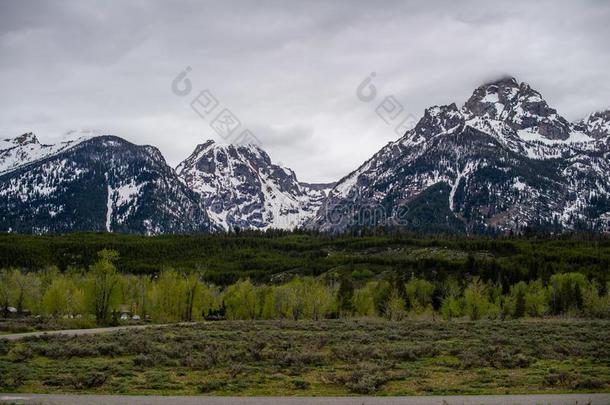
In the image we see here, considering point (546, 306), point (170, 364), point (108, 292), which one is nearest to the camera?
point (170, 364)

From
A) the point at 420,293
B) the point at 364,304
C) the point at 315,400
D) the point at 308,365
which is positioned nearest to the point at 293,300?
the point at 364,304

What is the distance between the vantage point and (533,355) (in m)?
39.0

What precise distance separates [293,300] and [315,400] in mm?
81095

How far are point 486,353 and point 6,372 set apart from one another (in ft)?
95.3

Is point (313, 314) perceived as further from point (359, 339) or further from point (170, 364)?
point (170, 364)

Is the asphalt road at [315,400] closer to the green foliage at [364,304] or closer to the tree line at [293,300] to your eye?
the tree line at [293,300]

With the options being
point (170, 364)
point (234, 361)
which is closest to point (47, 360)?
point (170, 364)

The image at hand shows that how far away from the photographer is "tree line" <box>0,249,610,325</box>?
92.2 metres

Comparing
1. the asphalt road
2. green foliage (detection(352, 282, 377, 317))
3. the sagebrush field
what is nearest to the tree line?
green foliage (detection(352, 282, 377, 317))

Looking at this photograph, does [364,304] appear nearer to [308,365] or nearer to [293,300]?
[293,300]

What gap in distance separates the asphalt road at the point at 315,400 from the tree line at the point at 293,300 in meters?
53.2

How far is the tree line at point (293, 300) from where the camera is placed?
92.2 meters

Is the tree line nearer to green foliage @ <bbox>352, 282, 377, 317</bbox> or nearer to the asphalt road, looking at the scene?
green foliage @ <bbox>352, 282, 377, 317</bbox>

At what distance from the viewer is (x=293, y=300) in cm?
10575
